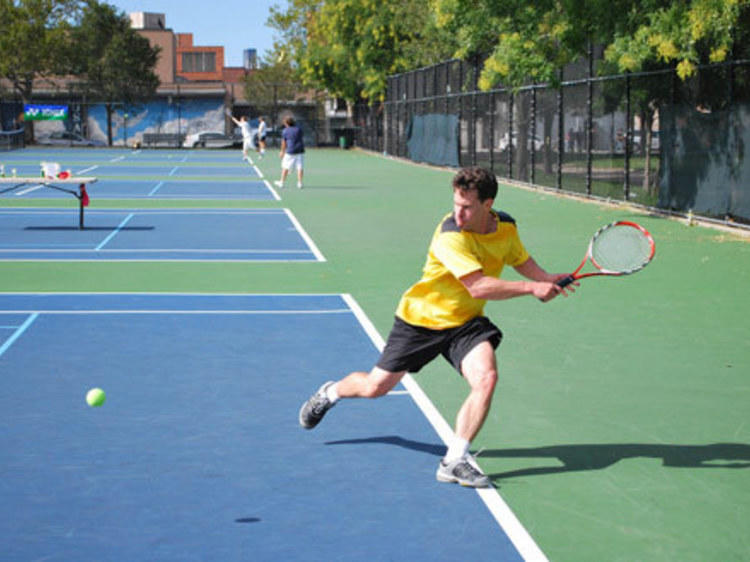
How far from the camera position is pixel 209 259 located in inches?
621

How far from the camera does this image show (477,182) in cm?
577

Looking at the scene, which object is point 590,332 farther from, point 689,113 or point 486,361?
point 689,113

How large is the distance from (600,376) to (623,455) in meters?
2.07

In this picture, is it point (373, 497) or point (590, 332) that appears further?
point (590, 332)

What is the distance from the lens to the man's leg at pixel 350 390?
641cm

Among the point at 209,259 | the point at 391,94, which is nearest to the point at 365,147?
the point at 391,94

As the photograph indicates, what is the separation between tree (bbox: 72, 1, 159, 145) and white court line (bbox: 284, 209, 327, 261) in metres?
53.9

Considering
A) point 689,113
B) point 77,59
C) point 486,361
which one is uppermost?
point 77,59

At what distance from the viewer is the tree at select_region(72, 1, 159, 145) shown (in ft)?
245

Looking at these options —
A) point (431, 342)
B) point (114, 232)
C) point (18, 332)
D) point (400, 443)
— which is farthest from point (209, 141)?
point (431, 342)

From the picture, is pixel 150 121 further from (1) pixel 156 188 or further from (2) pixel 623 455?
(2) pixel 623 455

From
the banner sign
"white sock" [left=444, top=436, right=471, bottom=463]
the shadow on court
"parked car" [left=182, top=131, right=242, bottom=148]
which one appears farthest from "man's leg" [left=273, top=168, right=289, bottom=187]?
the banner sign

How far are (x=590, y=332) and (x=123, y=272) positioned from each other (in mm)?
6492

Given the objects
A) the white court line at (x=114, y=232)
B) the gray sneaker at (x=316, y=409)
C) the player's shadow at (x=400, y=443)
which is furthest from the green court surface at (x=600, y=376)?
the white court line at (x=114, y=232)
